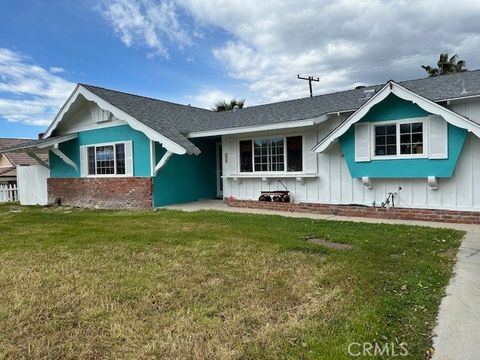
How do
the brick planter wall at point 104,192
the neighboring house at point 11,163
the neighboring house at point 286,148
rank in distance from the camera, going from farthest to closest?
the neighboring house at point 11,163, the brick planter wall at point 104,192, the neighboring house at point 286,148

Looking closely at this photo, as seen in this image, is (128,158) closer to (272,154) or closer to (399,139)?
(272,154)

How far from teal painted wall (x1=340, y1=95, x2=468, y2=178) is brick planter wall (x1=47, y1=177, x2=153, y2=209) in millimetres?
6765

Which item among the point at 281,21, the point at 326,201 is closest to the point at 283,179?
the point at 326,201

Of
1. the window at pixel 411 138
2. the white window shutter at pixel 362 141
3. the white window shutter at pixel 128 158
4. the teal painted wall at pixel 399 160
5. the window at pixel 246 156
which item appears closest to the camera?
the teal painted wall at pixel 399 160

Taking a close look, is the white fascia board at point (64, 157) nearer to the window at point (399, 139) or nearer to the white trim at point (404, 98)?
the white trim at point (404, 98)

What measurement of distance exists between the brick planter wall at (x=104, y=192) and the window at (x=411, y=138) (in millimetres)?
8069

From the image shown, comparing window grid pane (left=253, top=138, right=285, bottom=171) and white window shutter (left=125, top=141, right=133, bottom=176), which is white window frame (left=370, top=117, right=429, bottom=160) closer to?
window grid pane (left=253, top=138, right=285, bottom=171)

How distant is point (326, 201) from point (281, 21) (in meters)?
7.24

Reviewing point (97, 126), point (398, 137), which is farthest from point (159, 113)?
point (398, 137)

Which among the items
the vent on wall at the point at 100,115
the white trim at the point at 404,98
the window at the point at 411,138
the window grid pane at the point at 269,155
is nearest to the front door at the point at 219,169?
the window grid pane at the point at 269,155

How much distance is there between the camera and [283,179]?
40.3 feet

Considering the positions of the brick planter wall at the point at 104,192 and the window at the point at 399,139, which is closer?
→ the window at the point at 399,139

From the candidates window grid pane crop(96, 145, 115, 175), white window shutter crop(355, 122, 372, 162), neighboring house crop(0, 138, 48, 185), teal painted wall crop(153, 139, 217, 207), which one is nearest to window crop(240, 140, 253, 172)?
teal painted wall crop(153, 139, 217, 207)

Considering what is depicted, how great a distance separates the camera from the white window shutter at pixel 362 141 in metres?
10.1
